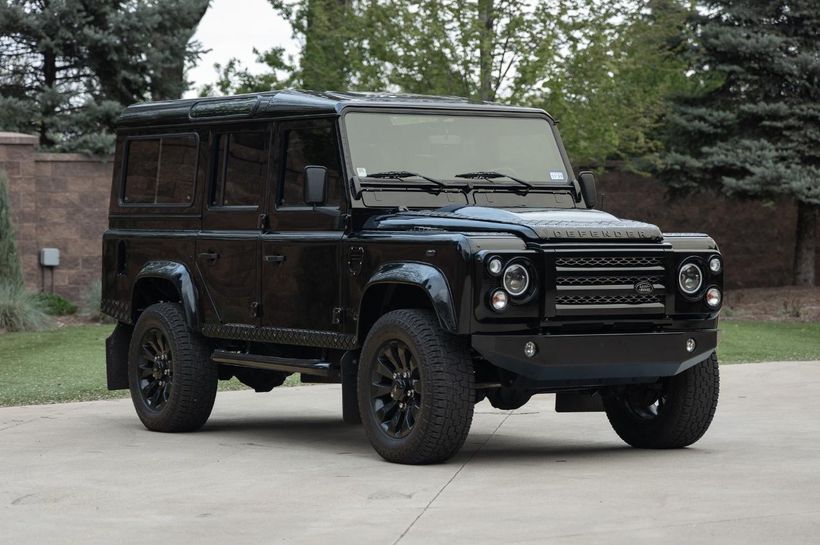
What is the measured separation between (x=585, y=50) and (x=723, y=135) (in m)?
3.84

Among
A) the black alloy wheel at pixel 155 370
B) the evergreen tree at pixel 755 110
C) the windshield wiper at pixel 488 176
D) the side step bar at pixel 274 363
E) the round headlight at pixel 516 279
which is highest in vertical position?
the evergreen tree at pixel 755 110

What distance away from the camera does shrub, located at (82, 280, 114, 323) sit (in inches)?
936

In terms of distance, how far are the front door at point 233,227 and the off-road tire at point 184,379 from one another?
0.70 feet

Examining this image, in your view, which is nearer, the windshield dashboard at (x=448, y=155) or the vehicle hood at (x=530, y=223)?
the vehicle hood at (x=530, y=223)

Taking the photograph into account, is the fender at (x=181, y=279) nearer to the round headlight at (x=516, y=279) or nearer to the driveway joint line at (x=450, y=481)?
the driveway joint line at (x=450, y=481)

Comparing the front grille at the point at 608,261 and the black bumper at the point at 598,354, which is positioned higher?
the front grille at the point at 608,261

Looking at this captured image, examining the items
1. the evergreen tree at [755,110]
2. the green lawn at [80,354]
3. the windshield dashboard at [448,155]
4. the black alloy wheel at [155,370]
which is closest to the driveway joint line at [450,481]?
the windshield dashboard at [448,155]

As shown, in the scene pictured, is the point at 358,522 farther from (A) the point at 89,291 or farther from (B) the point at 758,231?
(B) the point at 758,231

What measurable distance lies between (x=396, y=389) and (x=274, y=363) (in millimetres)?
1520

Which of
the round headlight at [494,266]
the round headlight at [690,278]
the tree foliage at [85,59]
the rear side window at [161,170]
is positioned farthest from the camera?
the tree foliage at [85,59]

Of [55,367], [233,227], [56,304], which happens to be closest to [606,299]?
[233,227]

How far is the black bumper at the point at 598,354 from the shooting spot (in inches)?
354

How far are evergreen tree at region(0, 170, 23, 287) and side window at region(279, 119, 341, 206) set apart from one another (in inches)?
518

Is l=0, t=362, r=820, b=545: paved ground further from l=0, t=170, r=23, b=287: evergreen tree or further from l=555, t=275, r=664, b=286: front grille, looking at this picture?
l=0, t=170, r=23, b=287: evergreen tree
